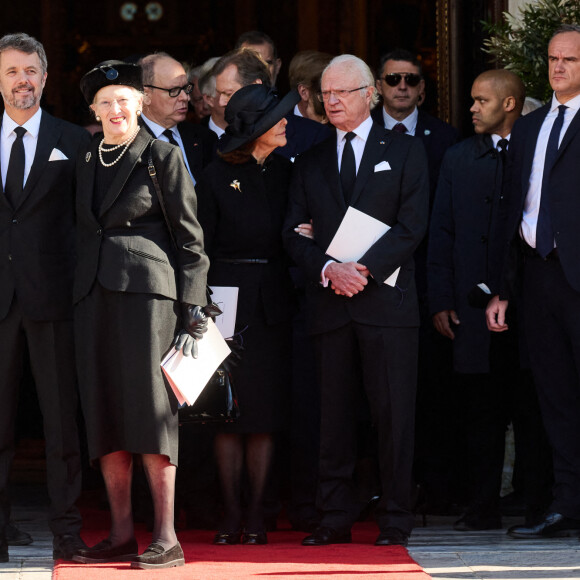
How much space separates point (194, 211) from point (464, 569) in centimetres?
167

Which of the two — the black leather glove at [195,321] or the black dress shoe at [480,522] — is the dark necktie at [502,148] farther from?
the black leather glove at [195,321]

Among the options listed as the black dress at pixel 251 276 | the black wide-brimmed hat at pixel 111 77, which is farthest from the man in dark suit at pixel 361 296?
the black wide-brimmed hat at pixel 111 77

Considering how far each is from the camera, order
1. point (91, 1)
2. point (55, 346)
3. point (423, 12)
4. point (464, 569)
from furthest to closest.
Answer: point (91, 1), point (423, 12), point (55, 346), point (464, 569)

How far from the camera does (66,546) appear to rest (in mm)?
5207

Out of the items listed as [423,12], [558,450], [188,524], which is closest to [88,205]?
[188,524]

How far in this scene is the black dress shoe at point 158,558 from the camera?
4.96 metres

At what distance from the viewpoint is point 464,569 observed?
16.3ft

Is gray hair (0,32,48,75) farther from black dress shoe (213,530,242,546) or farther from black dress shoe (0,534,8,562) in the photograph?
black dress shoe (213,530,242,546)

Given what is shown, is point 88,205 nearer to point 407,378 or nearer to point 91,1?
point 407,378

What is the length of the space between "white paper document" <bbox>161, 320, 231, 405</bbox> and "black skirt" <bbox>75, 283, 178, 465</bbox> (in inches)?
1.8

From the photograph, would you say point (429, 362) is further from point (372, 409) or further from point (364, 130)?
point (364, 130)

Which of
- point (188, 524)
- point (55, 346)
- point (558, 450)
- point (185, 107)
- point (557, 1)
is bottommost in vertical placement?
point (188, 524)

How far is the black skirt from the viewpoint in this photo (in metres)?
5.05

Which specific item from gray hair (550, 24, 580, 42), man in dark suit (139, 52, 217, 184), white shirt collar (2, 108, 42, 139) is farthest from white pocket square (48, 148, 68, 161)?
gray hair (550, 24, 580, 42)
